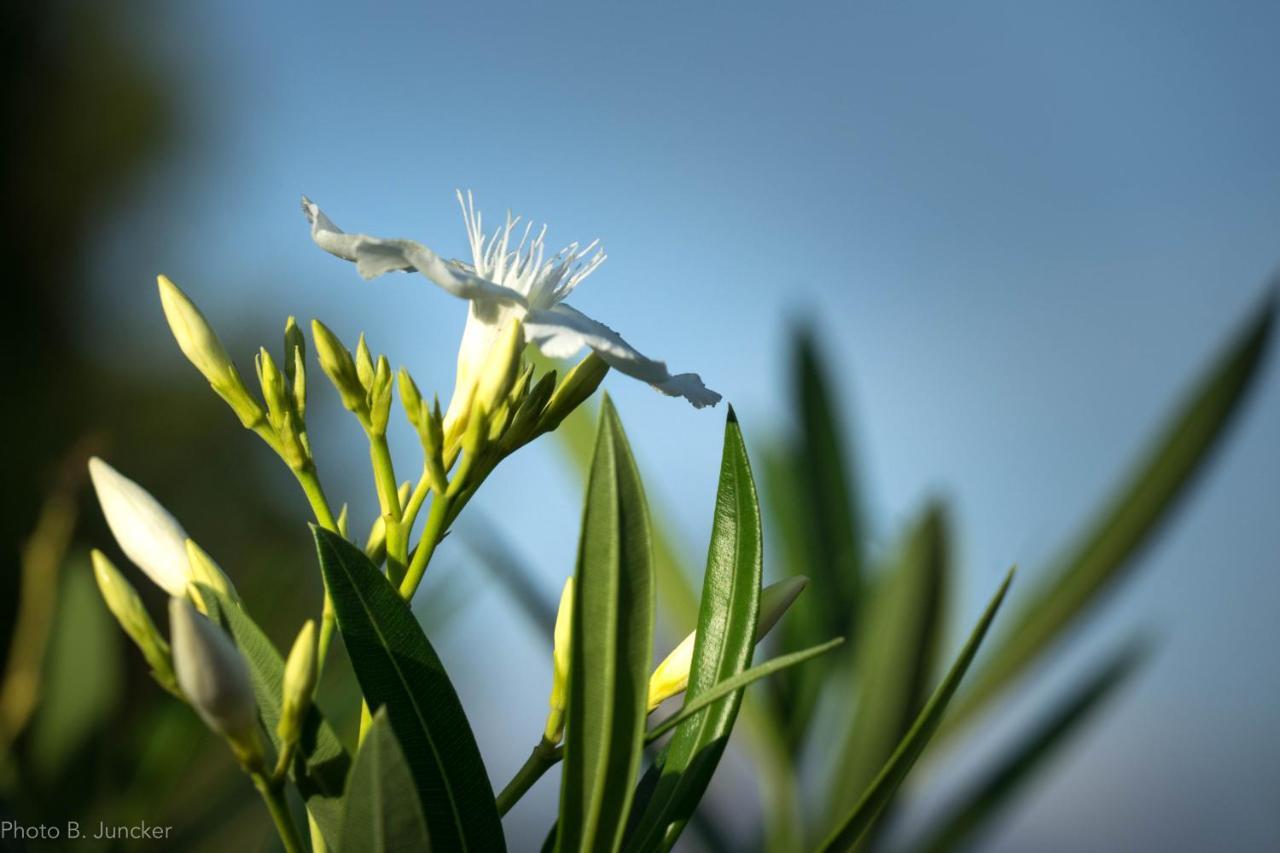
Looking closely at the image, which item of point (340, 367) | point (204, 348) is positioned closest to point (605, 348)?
point (340, 367)

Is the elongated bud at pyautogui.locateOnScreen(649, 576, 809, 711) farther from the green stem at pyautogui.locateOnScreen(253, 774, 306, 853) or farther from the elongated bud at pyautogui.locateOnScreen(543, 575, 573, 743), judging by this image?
the green stem at pyautogui.locateOnScreen(253, 774, 306, 853)

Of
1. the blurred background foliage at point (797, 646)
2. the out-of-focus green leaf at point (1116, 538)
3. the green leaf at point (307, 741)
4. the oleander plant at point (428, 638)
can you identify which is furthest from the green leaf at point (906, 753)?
the out-of-focus green leaf at point (1116, 538)

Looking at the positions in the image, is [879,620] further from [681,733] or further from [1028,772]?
[681,733]

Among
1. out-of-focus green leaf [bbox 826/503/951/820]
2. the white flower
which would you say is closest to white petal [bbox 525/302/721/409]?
the white flower

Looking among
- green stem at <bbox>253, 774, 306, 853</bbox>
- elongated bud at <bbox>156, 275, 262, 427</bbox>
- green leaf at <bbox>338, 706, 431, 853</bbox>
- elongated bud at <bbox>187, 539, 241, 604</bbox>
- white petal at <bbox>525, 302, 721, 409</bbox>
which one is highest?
white petal at <bbox>525, 302, 721, 409</bbox>

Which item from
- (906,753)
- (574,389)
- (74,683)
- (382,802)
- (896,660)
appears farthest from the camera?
(896,660)

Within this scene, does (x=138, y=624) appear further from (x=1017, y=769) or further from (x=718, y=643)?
(x=1017, y=769)
